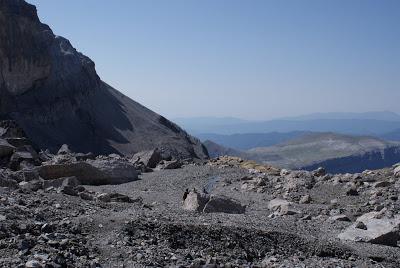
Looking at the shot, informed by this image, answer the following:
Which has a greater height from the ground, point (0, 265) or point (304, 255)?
point (0, 265)

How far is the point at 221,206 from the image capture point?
58.8 feet

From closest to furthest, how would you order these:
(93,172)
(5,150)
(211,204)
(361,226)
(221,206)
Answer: (361,226), (211,204), (221,206), (5,150), (93,172)

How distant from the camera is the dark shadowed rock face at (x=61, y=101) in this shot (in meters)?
69.2

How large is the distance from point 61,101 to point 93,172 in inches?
2225

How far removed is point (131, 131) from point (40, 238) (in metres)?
83.9

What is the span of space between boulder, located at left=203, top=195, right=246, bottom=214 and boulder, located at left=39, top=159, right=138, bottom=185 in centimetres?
1109

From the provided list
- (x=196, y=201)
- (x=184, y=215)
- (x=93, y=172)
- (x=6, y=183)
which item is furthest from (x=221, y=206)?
(x=93, y=172)

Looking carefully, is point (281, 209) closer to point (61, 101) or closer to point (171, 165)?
point (171, 165)

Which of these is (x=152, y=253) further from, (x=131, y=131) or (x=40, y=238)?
(x=131, y=131)

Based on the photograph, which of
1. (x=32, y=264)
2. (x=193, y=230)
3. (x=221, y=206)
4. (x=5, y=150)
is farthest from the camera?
(x=5, y=150)

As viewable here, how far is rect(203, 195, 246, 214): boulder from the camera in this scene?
693 inches

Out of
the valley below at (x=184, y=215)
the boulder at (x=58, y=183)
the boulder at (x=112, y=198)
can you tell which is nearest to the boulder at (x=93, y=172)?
the valley below at (x=184, y=215)

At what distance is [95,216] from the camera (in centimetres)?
1312

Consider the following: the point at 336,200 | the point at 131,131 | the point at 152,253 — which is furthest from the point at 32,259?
the point at 131,131
